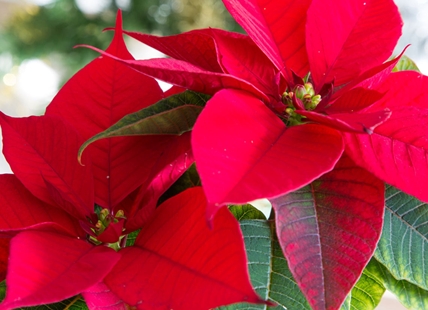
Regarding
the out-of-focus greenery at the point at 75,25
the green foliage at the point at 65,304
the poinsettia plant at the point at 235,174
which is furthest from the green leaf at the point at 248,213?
the out-of-focus greenery at the point at 75,25

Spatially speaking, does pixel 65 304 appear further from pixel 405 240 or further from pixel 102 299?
pixel 405 240

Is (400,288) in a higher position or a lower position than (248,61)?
lower

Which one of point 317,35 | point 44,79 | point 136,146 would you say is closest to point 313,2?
point 317,35

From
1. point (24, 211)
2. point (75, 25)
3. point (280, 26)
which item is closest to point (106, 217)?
point (24, 211)

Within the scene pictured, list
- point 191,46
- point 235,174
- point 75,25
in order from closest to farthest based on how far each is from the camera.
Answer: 1. point 235,174
2. point 191,46
3. point 75,25

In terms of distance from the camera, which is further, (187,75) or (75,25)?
(75,25)

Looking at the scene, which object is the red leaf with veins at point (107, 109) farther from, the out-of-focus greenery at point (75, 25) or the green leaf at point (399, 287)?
the out-of-focus greenery at point (75, 25)
